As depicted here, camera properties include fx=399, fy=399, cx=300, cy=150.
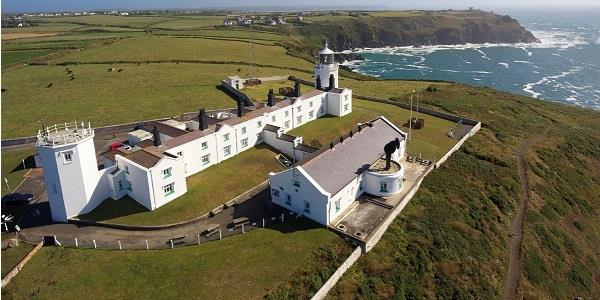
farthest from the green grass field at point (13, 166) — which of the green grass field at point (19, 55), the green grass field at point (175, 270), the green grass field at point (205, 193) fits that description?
the green grass field at point (19, 55)

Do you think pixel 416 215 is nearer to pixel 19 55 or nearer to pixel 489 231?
pixel 489 231

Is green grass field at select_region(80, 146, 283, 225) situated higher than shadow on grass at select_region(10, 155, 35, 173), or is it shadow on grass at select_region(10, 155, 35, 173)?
shadow on grass at select_region(10, 155, 35, 173)

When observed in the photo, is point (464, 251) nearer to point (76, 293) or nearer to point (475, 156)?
point (475, 156)

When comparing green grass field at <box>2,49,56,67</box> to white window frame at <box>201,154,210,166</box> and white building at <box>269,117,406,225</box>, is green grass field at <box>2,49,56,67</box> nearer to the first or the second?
white window frame at <box>201,154,210,166</box>

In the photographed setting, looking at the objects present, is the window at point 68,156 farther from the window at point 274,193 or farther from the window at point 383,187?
the window at point 383,187

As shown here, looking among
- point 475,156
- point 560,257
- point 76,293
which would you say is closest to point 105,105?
point 76,293

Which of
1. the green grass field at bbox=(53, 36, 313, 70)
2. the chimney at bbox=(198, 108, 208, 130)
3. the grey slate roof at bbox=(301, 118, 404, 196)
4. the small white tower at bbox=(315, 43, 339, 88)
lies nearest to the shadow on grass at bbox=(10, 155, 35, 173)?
the chimney at bbox=(198, 108, 208, 130)
